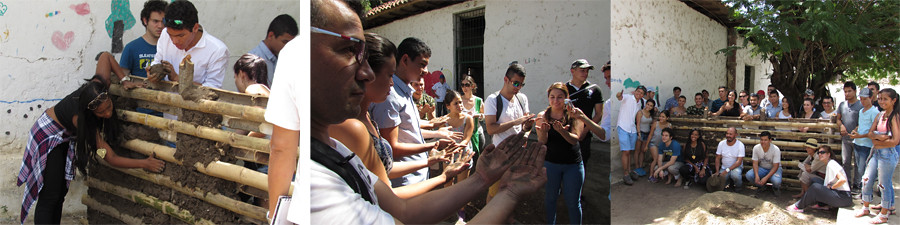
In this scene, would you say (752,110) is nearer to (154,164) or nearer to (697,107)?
(697,107)

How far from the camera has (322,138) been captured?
1.19 metres

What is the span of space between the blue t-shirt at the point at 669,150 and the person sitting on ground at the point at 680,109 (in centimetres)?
21

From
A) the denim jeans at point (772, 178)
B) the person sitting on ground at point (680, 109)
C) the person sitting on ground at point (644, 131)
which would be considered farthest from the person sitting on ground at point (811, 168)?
the person sitting on ground at point (644, 131)

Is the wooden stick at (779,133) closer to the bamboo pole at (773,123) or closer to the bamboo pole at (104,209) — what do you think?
the bamboo pole at (773,123)

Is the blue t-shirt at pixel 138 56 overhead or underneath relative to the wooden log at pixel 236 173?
overhead

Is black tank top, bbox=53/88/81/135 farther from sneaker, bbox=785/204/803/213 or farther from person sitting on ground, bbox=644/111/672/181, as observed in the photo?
sneaker, bbox=785/204/803/213

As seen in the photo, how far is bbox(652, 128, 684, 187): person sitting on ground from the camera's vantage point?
105 inches

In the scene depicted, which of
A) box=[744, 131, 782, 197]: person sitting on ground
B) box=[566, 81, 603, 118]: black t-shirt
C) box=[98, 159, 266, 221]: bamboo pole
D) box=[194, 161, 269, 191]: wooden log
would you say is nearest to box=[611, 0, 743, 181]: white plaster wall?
box=[744, 131, 782, 197]: person sitting on ground

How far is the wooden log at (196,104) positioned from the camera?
1.84 metres

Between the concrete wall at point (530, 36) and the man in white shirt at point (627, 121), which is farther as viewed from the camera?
the man in white shirt at point (627, 121)

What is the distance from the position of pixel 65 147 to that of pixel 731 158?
145 inches

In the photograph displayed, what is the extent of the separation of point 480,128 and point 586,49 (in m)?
0.38

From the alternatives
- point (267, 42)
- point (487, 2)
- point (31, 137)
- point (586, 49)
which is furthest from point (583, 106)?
point (31, 137)

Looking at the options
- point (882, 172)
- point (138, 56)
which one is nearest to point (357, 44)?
point (138, 56)
